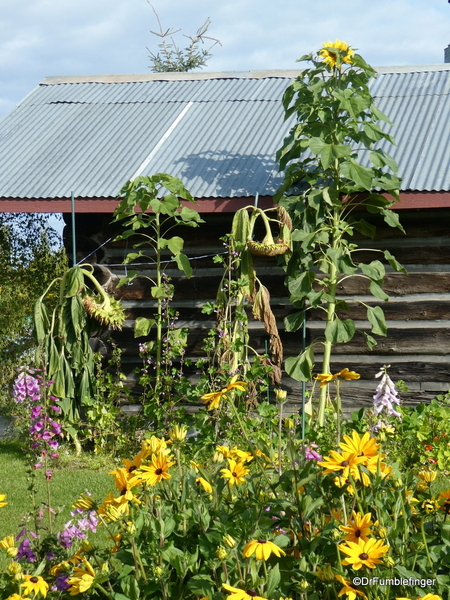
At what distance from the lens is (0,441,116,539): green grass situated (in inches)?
219

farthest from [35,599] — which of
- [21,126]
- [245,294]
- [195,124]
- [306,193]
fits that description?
[21,126]

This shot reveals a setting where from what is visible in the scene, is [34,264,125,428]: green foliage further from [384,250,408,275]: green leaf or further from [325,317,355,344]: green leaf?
[384,250,408,275]: green leaf

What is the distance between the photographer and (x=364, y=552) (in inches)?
86.5

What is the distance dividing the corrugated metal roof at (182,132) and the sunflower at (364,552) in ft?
16.5

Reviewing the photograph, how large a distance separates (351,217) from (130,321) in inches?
91.5

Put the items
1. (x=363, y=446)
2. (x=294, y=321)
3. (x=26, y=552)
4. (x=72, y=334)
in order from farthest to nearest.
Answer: (x=72, y=334)
(x=294, y=321)
(x=26, y=552)
(x=363, y=446)

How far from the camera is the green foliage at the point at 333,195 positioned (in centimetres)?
628

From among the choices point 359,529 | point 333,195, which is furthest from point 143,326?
point 359,529

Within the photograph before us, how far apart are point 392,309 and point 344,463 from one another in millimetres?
5010

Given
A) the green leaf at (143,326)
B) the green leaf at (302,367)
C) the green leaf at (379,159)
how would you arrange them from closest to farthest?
1. the green leaf at (302,367)
2. the green leaf at (379,159)
3. the green leaf at (143,326)

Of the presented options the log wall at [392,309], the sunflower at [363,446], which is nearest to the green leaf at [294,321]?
the log wall at [392,309]

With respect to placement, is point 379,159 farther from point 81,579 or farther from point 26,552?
point 81,579

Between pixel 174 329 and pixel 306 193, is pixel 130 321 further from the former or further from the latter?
pixel 306 193

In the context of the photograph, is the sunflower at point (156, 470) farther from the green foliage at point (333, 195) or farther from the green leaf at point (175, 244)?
the green leaf at point (175, 244)
